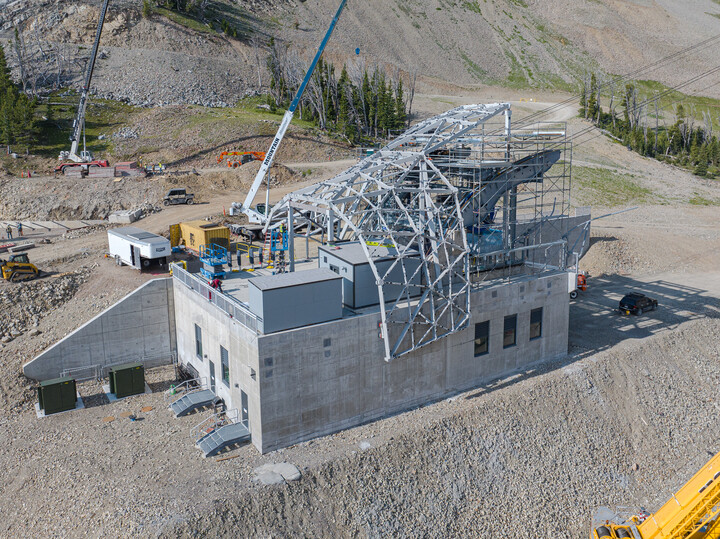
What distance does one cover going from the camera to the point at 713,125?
122m

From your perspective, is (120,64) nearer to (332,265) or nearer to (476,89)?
(476,89)

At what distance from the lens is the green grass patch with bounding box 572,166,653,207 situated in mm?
73812

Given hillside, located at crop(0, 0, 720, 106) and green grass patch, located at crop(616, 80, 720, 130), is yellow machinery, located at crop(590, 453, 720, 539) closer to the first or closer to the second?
hillside, located at crop(0, 0, 720, 106)

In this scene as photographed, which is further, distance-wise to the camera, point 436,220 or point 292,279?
point 436,220

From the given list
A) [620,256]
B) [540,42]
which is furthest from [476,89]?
[620,256]

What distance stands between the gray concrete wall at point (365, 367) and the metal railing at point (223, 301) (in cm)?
133

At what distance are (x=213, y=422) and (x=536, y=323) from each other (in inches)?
718

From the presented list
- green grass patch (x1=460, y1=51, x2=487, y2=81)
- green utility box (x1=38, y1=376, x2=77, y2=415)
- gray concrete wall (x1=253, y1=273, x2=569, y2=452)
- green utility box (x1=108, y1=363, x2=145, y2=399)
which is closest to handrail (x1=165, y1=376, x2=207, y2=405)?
green utility box (x1=108, y1=363, x2=145, y2=399)

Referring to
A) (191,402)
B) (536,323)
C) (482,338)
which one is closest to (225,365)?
(191,402)

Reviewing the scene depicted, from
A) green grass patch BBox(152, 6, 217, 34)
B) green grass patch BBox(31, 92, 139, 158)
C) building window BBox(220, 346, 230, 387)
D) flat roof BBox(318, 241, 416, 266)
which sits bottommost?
building window BBox(220, 346, 230, 387)

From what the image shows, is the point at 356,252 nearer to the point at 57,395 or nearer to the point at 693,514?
the point at 57,395

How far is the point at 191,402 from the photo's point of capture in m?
32.3

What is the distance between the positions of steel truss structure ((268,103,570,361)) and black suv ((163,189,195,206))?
24256 millimetres

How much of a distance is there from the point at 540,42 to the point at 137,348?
136780mm
